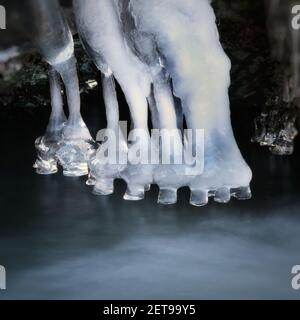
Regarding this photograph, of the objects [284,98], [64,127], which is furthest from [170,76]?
[284,98]

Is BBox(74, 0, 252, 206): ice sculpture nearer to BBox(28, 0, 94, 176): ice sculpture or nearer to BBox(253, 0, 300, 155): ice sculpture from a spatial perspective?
BBox(28, 0, 94, 176): ice sculpture

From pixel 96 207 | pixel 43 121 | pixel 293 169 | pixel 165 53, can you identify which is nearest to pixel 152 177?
pixel 96 207

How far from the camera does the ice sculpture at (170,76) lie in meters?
1.30

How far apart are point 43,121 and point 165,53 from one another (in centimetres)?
118

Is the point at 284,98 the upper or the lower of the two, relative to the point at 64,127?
upper

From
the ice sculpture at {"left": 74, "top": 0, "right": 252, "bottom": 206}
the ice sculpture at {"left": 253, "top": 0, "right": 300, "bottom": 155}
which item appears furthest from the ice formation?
the ice sculpture at {"left": 253, "top": 0, "right": 300, "bottom": 155}

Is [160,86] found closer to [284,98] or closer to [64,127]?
[64,127]

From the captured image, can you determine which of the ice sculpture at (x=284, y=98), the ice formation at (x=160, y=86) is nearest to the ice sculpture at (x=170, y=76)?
the ice formation at (x=160, y=86)

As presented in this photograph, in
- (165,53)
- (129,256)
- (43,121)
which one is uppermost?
(43,121)

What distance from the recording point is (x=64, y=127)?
1.67 metres

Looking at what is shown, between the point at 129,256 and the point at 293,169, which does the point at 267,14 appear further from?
the point at 129,256

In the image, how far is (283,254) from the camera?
1216 mm

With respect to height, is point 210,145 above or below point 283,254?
above

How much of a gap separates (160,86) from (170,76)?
34 mm
